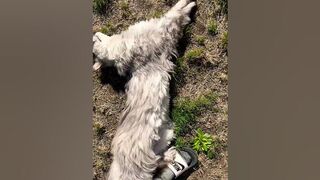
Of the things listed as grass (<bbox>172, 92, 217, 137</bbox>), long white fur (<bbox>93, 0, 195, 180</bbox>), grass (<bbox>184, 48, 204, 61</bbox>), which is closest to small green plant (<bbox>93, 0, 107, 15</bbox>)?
long white fur (<bbox>93, 0, 195, 180</bbox>)

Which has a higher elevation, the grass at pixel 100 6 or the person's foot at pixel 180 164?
the grass at pixel 100 6

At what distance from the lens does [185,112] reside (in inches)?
86.7

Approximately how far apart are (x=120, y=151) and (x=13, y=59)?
→ 828 millimetres

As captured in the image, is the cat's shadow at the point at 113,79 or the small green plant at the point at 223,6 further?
the cat's shadow at the point at 113,79

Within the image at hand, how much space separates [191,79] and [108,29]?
1.61 feet

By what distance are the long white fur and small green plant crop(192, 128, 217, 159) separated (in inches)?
4.9

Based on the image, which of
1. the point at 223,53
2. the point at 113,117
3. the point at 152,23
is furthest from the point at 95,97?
the point at 223,53

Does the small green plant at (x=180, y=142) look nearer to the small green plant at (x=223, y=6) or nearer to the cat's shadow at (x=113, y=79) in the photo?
the cat's shadow at (x=113, y=79)

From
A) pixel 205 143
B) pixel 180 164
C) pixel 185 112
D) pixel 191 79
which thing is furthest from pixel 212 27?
pixel 180 164

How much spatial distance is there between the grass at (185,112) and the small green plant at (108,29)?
495mm

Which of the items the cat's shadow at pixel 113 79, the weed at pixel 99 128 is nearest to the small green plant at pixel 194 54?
the cat's shadow at pixel 113 79

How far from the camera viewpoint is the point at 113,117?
2.29 m

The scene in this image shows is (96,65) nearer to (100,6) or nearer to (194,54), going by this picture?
(100,6)

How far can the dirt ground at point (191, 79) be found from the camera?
2154mm
